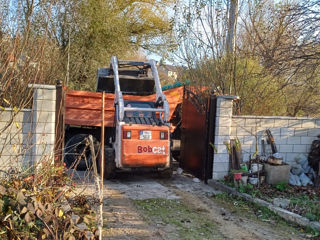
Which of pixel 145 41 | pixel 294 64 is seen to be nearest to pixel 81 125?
pixel 294 64

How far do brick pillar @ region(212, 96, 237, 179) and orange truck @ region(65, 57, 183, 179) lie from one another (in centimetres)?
114

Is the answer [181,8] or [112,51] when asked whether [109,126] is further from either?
[112,51]

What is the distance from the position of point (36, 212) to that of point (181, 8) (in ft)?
26.5

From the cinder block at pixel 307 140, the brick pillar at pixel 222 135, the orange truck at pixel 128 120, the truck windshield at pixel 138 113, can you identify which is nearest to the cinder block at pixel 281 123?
the cinder block at pixel 307 140

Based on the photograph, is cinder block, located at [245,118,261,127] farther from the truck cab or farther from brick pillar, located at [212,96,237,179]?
the truck cab

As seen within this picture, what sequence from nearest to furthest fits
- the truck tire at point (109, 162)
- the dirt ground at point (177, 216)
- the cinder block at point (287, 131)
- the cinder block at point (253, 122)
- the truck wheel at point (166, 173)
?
the dirt ground at point (177, 216) → the truck tire at point (109, 162) → the truck wheel at point (166, 173) → the cinder block at point (253, 122) → the cinder block at point (287, 131)

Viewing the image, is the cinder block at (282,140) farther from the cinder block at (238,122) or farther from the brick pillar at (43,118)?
the brick pillar at (43,118)

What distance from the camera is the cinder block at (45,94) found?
6102 mm

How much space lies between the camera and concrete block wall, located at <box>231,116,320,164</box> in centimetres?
786

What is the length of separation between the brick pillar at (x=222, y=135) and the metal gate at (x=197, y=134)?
99 mm

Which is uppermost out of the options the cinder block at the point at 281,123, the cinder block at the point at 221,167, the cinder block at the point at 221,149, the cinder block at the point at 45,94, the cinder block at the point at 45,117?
the cinder block at the point at 45,94

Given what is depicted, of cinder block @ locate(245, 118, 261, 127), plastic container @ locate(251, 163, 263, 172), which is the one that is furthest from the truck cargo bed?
plastic container @ locate(251, 163, 263, 172)

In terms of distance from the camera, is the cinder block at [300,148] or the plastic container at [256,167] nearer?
the plastic container at [256,167]

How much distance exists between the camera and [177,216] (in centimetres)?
539
